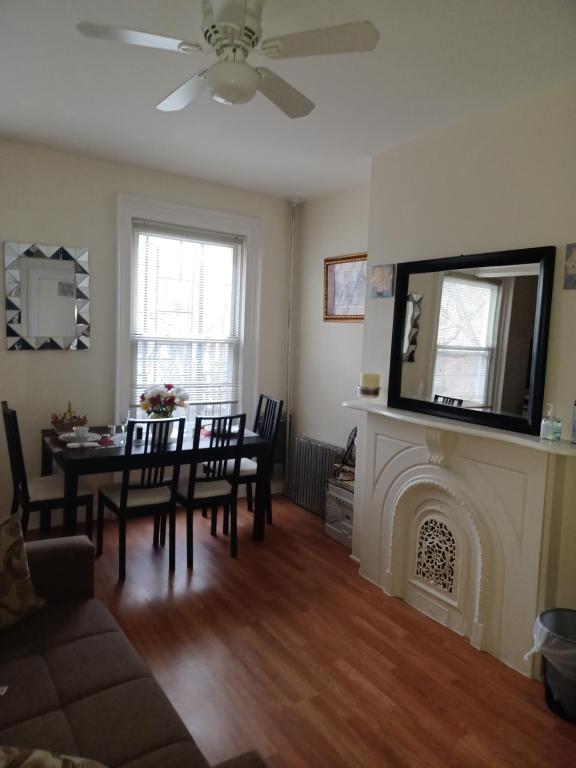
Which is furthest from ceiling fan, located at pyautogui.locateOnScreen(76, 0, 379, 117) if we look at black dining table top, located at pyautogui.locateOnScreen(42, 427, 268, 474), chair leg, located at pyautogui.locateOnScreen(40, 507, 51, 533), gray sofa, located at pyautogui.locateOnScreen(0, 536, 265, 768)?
chair leg, located at pyautogui.locateOnScreen(40, 507, 51, 533)

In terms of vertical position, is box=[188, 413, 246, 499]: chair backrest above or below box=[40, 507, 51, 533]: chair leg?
above

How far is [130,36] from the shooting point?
1578mm

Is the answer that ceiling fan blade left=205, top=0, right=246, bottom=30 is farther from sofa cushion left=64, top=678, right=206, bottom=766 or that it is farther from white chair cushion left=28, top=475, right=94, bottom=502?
white chair cushion left=28, top=475, right=94, bottom=502

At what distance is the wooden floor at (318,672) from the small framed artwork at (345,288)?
1.91m

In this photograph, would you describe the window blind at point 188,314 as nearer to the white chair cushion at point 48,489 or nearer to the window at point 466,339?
the white chair cushion at point 48,489

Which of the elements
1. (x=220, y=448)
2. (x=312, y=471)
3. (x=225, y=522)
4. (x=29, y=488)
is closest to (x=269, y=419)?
(x=312, y=471)

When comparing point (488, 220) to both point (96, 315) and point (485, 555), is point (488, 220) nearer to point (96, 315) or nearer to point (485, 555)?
point (485, 555)

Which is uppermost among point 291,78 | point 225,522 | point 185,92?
point 291,78

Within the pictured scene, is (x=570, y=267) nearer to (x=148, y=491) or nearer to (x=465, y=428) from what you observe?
(x=465, y=428)

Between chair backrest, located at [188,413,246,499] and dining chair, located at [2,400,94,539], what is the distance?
671 millimetres

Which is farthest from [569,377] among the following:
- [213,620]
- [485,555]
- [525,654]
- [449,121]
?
[213,620]

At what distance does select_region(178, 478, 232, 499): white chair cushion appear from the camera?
11.0 ft

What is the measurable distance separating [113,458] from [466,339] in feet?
6.90

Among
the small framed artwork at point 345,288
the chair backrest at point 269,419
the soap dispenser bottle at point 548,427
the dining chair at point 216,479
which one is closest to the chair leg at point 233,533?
the dining chair at point 216,479
